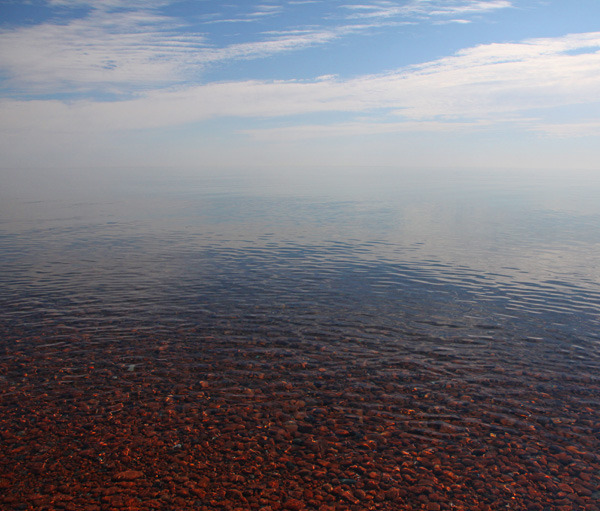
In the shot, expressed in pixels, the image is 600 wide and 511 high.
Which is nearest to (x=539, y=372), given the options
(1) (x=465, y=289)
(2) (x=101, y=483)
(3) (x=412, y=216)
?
(1) (x=465, y=289)

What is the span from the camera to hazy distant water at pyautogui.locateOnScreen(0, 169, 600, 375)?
17.1 metres

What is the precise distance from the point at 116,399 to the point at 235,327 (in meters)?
6.11

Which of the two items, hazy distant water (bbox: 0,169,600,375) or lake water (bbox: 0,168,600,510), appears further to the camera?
hazy distant water (bbox: 0,169,600,375)

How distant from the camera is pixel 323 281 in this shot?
969 inches

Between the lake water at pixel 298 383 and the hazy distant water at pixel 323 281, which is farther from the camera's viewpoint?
the hazy distant water at pixel 323 281

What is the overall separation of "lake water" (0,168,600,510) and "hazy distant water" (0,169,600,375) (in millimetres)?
153

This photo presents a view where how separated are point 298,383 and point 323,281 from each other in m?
11.9

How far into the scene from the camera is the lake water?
8.91m

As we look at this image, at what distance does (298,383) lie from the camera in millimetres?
12992

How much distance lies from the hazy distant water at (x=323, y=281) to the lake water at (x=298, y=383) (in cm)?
15

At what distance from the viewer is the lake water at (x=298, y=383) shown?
8906mm

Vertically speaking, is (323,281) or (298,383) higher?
(323,281)

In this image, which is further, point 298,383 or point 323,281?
point 323,281

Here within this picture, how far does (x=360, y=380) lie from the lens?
13.2 metres
